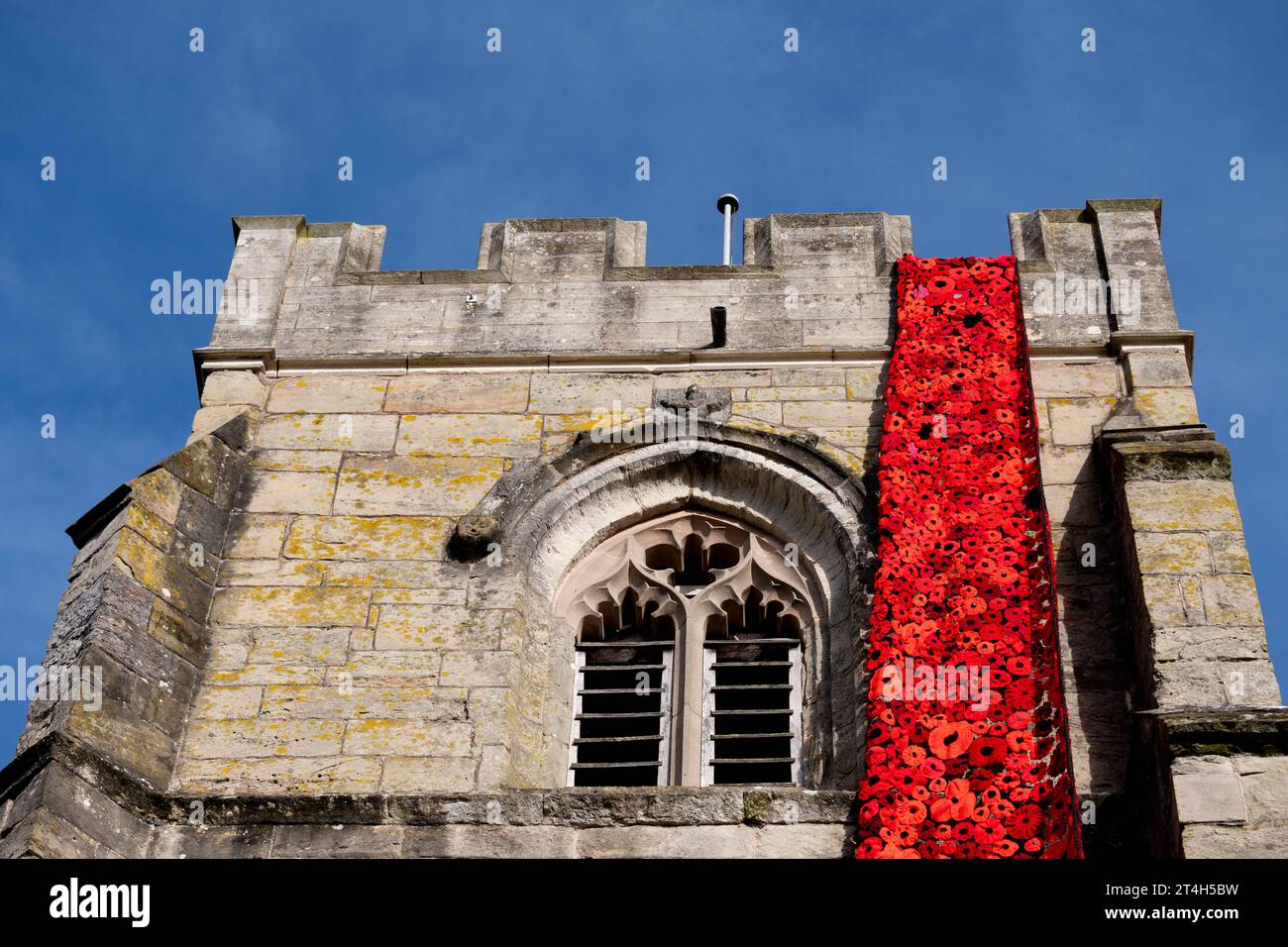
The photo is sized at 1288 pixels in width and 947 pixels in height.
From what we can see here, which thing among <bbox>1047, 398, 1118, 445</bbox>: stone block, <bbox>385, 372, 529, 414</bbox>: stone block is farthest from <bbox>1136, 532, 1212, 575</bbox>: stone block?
<bbox>385, 372, 529, 414</bbox>: stone block

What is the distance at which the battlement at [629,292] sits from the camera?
1280cm

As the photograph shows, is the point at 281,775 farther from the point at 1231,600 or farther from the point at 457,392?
the point at 1231,600

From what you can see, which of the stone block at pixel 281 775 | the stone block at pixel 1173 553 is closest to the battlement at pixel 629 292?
the stone block at pixel 1173 553

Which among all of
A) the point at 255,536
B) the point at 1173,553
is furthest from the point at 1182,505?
the point at 255,536

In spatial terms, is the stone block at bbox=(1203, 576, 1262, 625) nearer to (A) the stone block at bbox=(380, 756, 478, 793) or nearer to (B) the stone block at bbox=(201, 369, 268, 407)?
(A) the stone block at bbox=(380, 756, 478, 793)

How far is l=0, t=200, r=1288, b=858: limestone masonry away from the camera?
9.92m

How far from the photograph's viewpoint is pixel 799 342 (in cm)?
1277

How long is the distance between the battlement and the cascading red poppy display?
0.30m

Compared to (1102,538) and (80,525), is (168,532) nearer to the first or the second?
(80,525)

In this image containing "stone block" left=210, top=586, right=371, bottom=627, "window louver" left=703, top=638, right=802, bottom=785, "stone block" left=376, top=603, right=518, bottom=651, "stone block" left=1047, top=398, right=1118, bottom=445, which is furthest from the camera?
"stone block" left=1047, top=398, right=1118, bottom=445

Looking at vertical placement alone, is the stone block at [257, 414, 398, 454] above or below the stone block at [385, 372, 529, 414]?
below

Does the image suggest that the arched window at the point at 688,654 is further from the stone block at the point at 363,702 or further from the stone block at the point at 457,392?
the stone block at the point at 457,392

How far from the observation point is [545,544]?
11.7 m

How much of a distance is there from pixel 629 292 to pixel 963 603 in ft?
10.4
